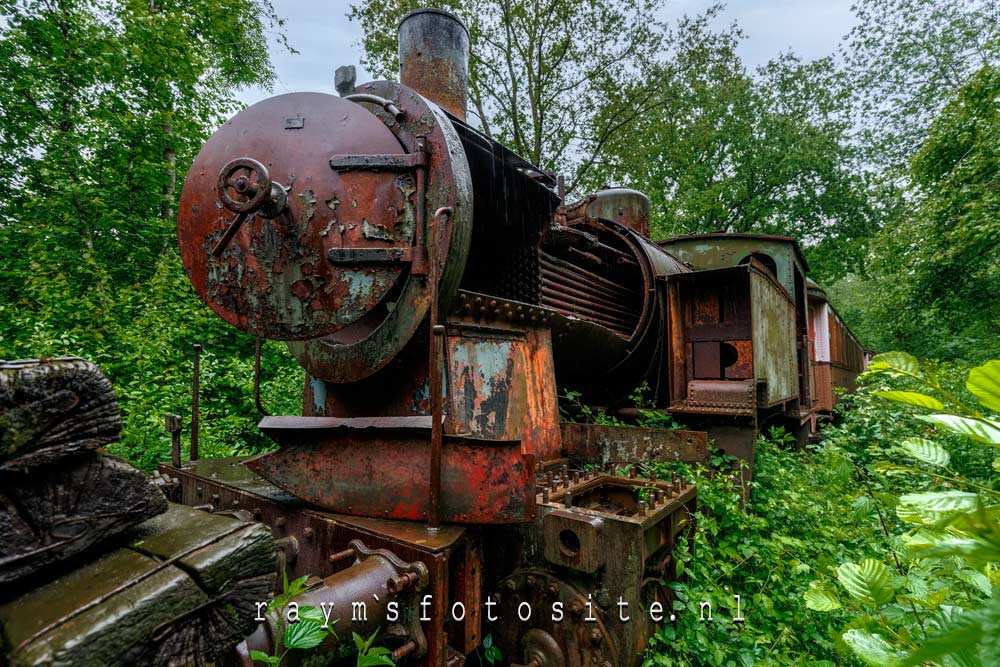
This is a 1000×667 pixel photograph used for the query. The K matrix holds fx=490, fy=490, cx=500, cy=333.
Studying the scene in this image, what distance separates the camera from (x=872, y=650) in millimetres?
860

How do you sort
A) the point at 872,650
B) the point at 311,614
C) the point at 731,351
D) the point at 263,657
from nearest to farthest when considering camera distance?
1. the point at 872,650
2. the point at 263,657
3. the point at 311,614
4. the point at 731,351

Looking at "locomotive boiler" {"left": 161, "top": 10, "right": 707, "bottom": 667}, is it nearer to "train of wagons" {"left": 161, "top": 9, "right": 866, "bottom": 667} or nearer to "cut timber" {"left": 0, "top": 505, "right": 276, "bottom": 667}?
"train of wagons" {"left": 161, "top": 9, "right": 866, "bottom": 667}

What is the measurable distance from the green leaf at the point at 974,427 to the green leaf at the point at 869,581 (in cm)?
41

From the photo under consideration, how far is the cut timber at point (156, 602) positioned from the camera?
0.96 metres

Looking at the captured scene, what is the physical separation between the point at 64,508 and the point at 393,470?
1.14m

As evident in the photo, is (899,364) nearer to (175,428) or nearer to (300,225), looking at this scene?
(300,225)

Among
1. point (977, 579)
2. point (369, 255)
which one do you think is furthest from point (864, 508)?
point (369, 255)

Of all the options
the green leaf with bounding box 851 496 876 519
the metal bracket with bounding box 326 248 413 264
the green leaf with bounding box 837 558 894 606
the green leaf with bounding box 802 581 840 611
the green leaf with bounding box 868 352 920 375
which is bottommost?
the green leaf with bounding box 802 581 840 611

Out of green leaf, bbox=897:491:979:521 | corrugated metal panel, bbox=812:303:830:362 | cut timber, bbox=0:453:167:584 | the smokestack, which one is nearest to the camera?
green leaf, bbox=897:491:979:521

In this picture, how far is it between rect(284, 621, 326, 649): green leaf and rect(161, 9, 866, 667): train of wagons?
77mm

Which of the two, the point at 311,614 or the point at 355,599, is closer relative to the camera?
the point at 311,614

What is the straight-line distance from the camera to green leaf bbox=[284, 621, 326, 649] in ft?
4.26

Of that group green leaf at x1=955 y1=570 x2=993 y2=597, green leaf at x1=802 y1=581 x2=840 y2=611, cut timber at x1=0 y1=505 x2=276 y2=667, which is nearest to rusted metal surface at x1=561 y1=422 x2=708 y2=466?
green leaf at x1=802 y1=581 x2=840 y2=611

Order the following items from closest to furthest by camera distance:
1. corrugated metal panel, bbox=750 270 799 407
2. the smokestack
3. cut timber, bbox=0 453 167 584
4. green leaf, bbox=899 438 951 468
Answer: green leaf, bbox=899 438 951 468
cut timber, bbox=0 453 167 584
the smokestack
corrugated metal panel, bbox=750 270 799 407
